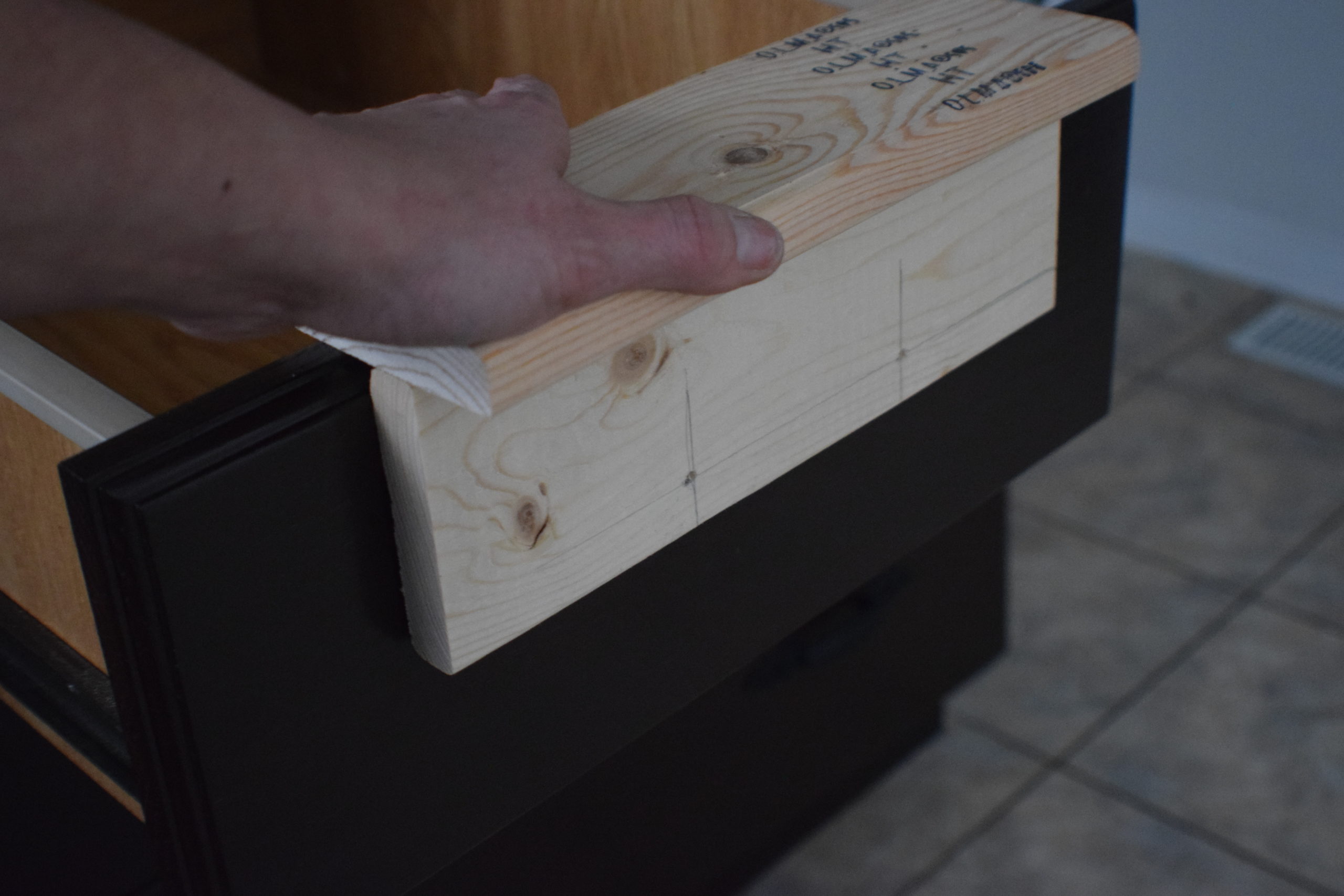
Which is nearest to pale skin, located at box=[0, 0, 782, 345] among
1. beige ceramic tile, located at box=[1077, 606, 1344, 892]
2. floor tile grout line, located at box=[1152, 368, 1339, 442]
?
beige ceramic tile, located at box=[1077, 606, 1344, 892]

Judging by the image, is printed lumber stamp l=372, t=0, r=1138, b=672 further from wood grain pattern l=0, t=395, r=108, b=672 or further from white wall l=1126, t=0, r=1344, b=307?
white wall l=1126, t=0, r=1344, b=307

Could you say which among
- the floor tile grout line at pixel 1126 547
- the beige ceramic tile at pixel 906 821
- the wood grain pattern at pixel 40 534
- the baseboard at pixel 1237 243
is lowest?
the beige ceramic tile at pixel 906 821

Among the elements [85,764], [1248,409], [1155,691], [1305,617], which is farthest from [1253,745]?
[85,764]

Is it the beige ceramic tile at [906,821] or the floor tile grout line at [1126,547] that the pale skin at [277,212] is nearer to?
the beige ceramic tile at [906,821]

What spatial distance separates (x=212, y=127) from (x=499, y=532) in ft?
0.64

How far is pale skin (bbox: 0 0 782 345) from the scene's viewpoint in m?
0.41

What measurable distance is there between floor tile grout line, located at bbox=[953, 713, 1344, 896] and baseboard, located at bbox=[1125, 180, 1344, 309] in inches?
46.9

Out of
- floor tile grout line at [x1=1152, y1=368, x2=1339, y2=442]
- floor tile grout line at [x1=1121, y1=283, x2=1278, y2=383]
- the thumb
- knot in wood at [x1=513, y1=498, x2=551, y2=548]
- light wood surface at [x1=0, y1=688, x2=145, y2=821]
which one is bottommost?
floor tile grout line at [x1=1152, y1=368, x2=1339, y2=442]

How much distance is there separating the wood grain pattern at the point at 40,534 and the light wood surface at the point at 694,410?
0.61ft

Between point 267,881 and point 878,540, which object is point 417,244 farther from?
point 878,540

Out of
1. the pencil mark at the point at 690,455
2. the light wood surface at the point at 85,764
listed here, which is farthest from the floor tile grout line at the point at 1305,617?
the light wood surface at the point at 85,764

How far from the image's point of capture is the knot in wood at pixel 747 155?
61cm

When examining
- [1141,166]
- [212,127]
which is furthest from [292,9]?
[1141,166]

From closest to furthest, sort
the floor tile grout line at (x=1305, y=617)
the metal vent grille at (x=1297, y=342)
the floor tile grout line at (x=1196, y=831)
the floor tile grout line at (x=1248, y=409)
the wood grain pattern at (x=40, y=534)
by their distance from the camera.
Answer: the wood grain pattern at (x=40, y=534) < the floor tile grout line at (x=1196, y=831) < the floor tile grout line at (x=1305, y=617) < the floor tile grout line at (x=1248, y=409) < the metal vent grille at (x=1297, y=342)
